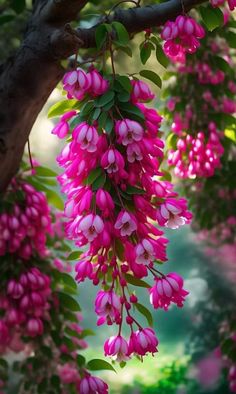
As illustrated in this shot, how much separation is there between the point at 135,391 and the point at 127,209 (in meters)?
5.28

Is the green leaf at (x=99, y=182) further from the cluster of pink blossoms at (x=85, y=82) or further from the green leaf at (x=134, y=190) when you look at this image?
the cluster of pink blossoms at (x=85, y=82)

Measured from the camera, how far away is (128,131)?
1342 mm

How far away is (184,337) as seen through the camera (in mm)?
6320

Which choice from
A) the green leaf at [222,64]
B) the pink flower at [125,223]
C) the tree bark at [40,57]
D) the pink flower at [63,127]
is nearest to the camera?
the pink flower at [125,223]

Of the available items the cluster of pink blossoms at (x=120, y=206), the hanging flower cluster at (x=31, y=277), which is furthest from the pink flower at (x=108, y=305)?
the hanging flower cluster at (x=31, y=277)

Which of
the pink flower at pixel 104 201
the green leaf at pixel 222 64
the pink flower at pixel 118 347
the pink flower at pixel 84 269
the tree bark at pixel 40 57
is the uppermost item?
the green leaf at pixel 222 64

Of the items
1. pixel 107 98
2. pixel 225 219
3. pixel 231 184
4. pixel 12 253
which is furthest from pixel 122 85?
pixel 225 219

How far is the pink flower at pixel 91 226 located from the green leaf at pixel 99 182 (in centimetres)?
6

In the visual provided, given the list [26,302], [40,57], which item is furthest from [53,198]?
[40,57]

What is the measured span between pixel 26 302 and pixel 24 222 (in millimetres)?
273

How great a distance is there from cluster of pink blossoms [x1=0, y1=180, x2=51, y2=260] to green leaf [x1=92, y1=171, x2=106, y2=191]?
3.16 feet

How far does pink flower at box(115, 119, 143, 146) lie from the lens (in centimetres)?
134

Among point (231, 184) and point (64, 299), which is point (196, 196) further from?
point (64, 299)

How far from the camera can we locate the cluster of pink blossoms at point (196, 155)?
241 cm
